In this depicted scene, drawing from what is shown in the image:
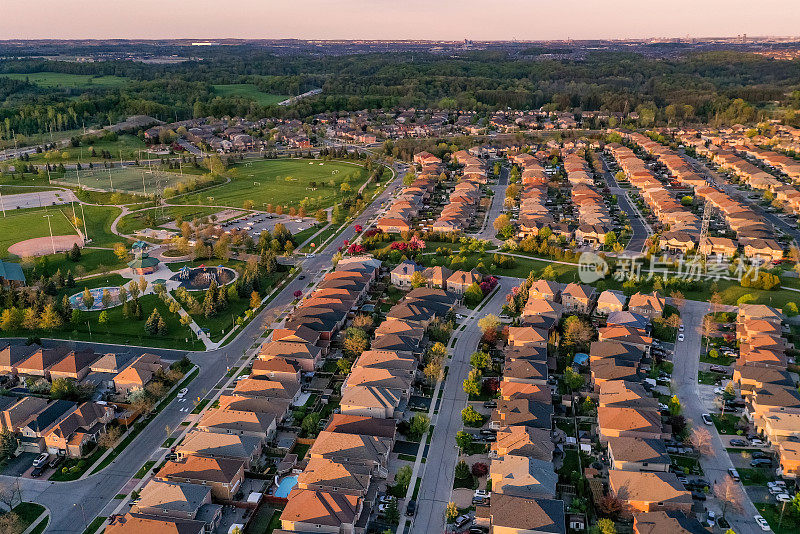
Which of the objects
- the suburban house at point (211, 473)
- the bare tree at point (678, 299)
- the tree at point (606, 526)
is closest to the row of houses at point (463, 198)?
the bare tree at point (678, 299)

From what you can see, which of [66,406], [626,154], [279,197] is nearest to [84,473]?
[66,406]

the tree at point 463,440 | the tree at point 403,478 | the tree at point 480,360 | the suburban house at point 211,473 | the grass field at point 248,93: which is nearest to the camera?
the suburban house at point 211,473

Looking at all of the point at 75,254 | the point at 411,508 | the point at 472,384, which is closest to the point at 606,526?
the point at 411,508

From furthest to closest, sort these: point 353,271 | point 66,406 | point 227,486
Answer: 1. point 353,271
2. point 66,406
3. point 227,486

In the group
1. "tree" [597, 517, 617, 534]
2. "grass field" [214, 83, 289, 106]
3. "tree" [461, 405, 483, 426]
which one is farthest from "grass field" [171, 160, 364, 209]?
"grass field" [214, 83, 289, 106]

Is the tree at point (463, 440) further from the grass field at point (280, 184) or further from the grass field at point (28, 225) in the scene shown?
the grass field at point (28, 225)

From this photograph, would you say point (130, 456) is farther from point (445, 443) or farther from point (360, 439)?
point (445, 443)

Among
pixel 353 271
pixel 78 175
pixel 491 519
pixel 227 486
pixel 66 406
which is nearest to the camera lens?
pixel 491 519

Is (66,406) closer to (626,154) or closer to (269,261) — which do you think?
(269,261)
